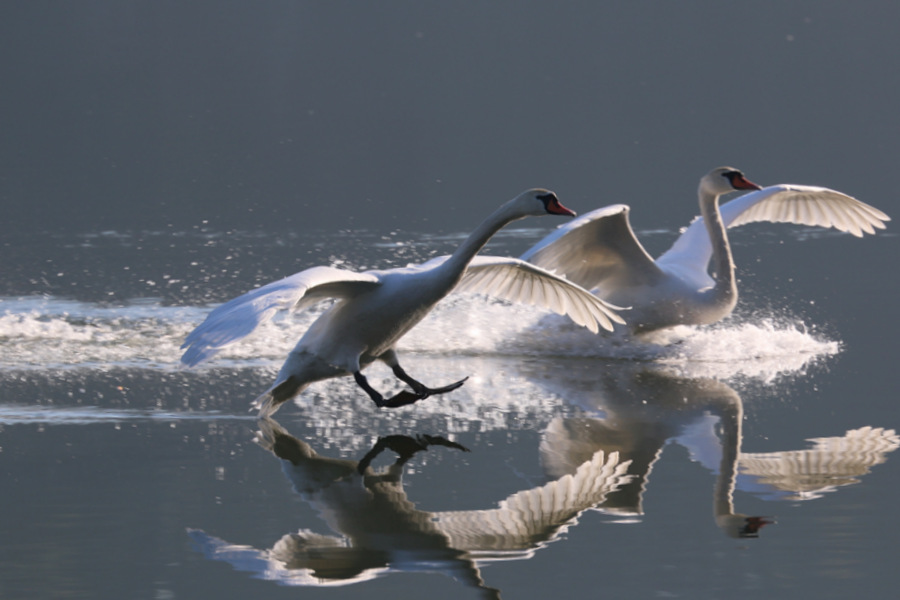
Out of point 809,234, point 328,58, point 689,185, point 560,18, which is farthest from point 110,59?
point 809,234

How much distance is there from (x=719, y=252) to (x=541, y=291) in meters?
2.20

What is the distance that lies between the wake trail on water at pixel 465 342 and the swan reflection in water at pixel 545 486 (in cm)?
135

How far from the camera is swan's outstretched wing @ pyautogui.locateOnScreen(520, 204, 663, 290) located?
8.77 meters

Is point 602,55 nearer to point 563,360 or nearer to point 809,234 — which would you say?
point 809,234

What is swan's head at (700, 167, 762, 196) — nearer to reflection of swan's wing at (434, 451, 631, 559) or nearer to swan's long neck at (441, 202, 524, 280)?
swan's long neck at (441, 202, 524, 280)

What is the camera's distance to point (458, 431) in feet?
21.4

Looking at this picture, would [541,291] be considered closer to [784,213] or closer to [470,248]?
[470,248]

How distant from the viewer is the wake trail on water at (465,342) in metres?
8.50

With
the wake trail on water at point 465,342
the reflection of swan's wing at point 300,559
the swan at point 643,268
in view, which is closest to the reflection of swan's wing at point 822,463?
the wake trail on water at point 465,342

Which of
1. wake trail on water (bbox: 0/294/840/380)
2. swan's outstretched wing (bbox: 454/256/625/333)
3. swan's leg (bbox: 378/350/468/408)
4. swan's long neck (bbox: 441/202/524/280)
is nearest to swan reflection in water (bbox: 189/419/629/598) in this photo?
swan's leg (bbox: 378/350/468/408)

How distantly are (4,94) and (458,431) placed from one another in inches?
1489

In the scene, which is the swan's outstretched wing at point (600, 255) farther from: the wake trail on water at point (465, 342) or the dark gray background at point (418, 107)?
the dark gray background at point (418, 107)

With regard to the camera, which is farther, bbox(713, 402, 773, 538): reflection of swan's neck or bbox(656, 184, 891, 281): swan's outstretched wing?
bbox(656, 184, 891, 281): swan's outstretched wing

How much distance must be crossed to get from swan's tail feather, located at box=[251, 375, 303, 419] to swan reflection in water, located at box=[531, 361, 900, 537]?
131 centimetres
